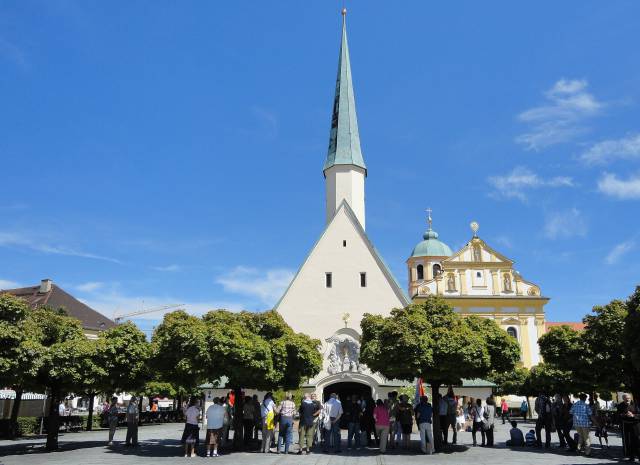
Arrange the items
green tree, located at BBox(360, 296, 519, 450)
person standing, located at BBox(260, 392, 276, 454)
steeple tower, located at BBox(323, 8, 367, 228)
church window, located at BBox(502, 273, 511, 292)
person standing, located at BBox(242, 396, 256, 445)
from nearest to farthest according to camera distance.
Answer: green tree, located at BBox(360, 296, 519, 450) → person standing, located at BBox(260, 392, 276, 454) → person standing, located at BBox(242, 396, 256, 445) → steeple tower, located at BBox(323, 8, 367, 228) → church window, located at BBox(502, 273, 511, 292)

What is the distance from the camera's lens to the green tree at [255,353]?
58.5ft

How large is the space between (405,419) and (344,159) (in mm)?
23691

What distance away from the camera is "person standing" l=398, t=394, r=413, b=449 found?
19.3 metres

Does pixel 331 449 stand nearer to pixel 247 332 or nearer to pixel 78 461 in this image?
pixel 247 332

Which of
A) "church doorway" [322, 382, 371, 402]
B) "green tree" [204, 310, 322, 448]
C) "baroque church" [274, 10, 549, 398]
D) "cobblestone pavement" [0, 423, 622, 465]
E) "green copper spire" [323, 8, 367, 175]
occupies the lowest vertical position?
"cobblestone pavement" [0, 423, 622, 465]

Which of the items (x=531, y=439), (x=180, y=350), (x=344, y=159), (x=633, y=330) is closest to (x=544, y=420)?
(x=531, y=439)

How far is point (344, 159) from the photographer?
131ft

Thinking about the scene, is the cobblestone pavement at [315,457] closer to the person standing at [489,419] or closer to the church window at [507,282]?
the person standing at [489,419]

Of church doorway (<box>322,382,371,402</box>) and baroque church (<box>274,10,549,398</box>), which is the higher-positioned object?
baroque church (<box>274,10,549,398</box>)

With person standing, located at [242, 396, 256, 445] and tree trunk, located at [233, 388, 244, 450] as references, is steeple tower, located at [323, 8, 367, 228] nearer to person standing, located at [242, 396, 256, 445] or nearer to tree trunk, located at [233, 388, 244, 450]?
person standing, located at [242, 396, 256, 445]

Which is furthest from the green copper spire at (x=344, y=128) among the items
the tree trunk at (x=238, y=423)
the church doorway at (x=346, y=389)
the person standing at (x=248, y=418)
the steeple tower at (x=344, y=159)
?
the tree trunk at (x=238, y=423)

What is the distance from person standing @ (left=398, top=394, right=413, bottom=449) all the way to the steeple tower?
20.6m

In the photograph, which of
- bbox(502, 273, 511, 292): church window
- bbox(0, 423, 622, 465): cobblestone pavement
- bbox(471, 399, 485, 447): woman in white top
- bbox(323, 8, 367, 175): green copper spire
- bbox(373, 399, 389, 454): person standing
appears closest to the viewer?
bbox(0, 423, 622, 465): cobblestone pavement

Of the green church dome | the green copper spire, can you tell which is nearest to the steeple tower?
the green copper spire
